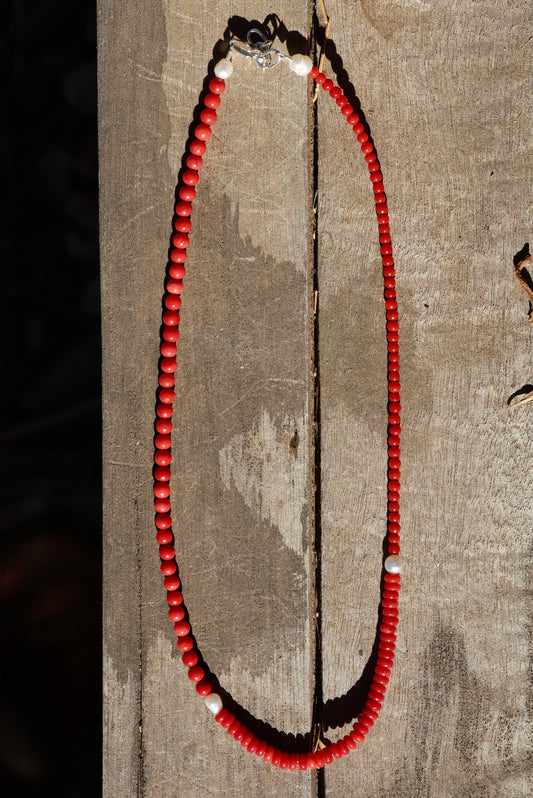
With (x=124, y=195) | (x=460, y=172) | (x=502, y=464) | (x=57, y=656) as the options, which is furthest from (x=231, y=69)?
(x=57, y=656)

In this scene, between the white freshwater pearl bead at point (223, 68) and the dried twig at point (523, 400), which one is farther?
the dried twig at point (523, 400)

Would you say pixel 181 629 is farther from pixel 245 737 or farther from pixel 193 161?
pixel 193 161

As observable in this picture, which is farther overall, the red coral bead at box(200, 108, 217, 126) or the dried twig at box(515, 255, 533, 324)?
the dried twig at box(515, 255, 533, 324)

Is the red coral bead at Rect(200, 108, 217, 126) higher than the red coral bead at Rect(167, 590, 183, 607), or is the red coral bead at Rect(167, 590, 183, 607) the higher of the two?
the red coral bead at Rect(200, 108, 217, 126)

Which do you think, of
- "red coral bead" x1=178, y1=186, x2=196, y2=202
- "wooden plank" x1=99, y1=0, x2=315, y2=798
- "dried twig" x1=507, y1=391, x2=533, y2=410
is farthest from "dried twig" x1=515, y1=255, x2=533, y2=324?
"red coral bead" x1=178, y1=186, x2=196, y2=202

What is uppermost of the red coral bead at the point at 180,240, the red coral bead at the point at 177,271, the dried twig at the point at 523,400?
the red coral bead at the point at 180,240

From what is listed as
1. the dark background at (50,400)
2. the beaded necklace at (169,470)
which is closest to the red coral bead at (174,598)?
the beaded necklace at (169,470)

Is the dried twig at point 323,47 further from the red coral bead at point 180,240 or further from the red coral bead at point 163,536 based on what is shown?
the red coral bead at point 163,536

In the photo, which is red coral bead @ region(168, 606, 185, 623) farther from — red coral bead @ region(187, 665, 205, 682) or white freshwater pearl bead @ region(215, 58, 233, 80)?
white freshwater pearl bead @ region(215, 58, 233, 80)

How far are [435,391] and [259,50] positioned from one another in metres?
0.89

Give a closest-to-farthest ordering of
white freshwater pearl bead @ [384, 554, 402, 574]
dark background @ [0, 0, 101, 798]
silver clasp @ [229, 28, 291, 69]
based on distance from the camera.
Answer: silver clasp @ [229, 28, 291, 69], white freshwater pearl bead @ [384, 554, 402, 574], dark background @ [0, 0, 101, 798]

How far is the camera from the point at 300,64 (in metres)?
1.21

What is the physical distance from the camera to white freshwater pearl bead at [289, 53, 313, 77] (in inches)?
47.5

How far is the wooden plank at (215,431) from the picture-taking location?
1.24 metres
